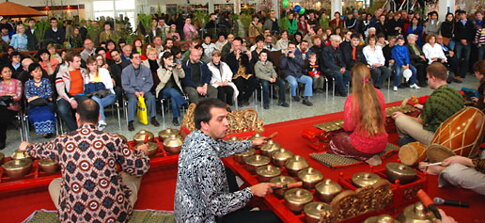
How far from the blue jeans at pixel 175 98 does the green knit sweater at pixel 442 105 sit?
131 inches

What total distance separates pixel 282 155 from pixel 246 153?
0.97ft

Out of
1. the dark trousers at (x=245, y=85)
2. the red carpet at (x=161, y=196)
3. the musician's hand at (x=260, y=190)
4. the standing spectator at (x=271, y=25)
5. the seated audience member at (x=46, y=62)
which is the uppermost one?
the standing spectator at (x=271, y=25)

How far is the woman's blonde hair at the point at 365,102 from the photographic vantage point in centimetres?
324

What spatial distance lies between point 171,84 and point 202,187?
402 centimetres

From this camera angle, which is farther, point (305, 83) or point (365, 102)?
point (305, 83)

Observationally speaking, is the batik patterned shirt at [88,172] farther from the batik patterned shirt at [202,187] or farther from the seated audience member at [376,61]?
the seated audience member at [376,61]

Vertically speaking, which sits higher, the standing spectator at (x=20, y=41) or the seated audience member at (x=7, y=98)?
the standing spectator at (x=20, y=41)

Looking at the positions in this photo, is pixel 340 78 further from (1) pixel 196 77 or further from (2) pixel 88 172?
(2) pixel 88 172

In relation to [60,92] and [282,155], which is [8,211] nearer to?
[282,155]

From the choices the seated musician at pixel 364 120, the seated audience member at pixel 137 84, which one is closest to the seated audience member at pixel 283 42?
the seated audience member at pixel 137 84

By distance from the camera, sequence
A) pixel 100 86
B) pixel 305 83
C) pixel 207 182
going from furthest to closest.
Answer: pixel 305 83 < pixel 100 86 < pixel 207 182

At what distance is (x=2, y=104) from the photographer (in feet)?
17.0

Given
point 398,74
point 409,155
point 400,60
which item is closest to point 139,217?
point 409,155

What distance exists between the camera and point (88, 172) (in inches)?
99.3
